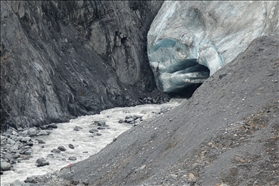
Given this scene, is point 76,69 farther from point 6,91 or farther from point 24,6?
point 6,91

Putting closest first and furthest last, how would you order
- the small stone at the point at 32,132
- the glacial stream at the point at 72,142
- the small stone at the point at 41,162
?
the glacial stream at the point at 72,142, the small stone at the point at 41,162, the small stone at the point at 32,132

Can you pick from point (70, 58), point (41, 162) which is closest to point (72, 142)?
point (41, 162)

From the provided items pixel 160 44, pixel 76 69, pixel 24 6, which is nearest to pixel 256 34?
pixel 160 44

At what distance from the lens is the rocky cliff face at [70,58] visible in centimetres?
1681

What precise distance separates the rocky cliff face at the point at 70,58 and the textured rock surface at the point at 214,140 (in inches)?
306

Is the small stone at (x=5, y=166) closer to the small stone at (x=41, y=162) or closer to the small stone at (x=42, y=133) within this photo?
the small stone at (x=41, y=162)

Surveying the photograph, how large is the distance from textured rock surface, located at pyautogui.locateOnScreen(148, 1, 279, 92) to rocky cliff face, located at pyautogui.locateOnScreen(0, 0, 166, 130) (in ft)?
5.52

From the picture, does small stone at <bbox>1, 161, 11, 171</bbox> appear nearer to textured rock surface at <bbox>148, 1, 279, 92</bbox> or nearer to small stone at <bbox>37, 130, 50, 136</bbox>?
small stone at <bbox>37, 130, 50, 136</bbox>

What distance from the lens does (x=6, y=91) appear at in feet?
52.5

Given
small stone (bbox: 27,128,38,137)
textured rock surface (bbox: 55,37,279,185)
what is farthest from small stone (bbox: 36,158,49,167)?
small stone (bbox: 27,128,38,137)

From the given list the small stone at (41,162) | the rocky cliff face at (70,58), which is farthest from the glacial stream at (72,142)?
the rocky cliff face at (70,58)

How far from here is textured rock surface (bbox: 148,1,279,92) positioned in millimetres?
17391

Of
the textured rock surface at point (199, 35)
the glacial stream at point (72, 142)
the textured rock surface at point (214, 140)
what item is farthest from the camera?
the textured rock surface at point (199, 35)

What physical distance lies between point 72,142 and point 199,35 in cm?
977
